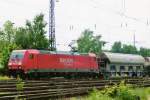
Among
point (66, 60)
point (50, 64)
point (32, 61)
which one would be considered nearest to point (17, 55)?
point (32, 61)

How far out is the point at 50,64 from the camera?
39156 mm

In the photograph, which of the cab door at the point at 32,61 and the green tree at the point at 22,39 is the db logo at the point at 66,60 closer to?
the cab door at the point at 32,61

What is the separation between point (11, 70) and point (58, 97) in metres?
20.2

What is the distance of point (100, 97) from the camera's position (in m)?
17.7

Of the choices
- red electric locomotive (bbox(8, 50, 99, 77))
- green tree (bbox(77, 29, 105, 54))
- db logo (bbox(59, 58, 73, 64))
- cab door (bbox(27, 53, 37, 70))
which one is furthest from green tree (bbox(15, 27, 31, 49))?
green tree (bbox(77, 29, 105, 54))

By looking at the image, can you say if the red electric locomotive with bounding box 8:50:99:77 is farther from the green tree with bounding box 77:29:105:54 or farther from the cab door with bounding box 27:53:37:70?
the green tree with bounding box 77:29:105:54

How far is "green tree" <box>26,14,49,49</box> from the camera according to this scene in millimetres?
53750

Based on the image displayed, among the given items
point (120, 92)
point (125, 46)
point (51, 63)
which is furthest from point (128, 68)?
point (125, 46)

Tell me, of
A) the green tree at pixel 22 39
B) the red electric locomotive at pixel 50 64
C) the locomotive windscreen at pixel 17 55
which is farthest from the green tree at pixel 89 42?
the locomotive windscreen at pixel 17 55

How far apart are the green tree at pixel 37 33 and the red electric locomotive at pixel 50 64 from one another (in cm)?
1059

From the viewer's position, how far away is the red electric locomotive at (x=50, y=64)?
37000 millimetres

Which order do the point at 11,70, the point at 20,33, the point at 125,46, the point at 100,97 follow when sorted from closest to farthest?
the point at 100,97 < the point at 11,70 < the point at 20,33 < the point at 125,46

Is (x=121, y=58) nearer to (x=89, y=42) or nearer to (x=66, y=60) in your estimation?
(x=66, y=60)

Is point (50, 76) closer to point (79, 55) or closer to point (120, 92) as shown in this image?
point (79, 55)
